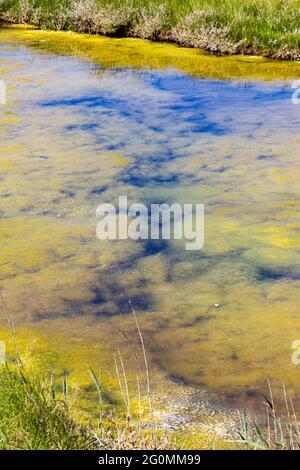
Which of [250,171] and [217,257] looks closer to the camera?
[217,257]

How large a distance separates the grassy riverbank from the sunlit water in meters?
2.18

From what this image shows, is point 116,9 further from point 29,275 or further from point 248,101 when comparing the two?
point 29,275

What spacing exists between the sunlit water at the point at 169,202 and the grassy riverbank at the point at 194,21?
7.14 feet

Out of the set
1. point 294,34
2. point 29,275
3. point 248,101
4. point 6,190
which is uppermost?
point 294,34

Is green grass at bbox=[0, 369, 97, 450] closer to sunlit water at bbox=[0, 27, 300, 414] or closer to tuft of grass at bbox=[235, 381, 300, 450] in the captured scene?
tuft of grass at bbox=[235, 381, 300, 450]

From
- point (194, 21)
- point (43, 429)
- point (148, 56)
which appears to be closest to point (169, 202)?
point (43, 429)

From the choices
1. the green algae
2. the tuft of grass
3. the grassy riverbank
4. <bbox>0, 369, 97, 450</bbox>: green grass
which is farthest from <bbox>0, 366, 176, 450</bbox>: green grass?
the grassy riverbank

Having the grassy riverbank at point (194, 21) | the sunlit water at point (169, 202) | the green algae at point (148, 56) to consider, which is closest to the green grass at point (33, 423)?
the sunlit water at point (169, 202)

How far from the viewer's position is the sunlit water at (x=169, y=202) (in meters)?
4.03

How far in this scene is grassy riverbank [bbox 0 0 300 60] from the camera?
1191 cm

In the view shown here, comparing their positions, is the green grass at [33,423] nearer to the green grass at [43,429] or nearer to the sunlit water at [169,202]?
the green grass at [43,429]

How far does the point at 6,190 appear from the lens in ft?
20.2

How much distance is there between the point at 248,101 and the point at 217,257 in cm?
456
